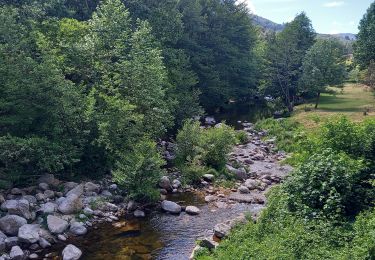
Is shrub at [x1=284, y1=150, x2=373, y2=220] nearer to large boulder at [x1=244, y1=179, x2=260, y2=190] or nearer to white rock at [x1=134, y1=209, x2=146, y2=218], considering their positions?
white rock at [x1=134, y1=209, x2=146, y2=218]

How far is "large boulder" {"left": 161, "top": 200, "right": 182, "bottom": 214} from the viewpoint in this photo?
869 inches

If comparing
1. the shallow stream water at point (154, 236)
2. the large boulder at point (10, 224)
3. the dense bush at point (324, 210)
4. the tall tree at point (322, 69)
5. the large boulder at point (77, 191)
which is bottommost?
the shallow stream water at point (154, 236)

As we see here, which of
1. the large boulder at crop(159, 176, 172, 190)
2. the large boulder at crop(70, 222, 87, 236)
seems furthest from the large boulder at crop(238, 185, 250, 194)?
the large boulder at crop(70, 222, 87, 236)

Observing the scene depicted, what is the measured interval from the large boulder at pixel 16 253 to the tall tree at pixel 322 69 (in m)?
43.2

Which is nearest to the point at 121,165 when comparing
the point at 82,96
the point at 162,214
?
the point at 162,214

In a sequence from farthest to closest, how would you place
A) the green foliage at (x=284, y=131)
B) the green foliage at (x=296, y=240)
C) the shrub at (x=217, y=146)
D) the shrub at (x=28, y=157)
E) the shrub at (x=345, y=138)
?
the green foliage at (x=284, y=131) → the shrub at (x=217, y=146) → the shrub at (x=28, y=157) → the shrub at (x=345, y=138) → the green foliage at (x=296, y=240)

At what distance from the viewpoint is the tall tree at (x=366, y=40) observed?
2125 inches

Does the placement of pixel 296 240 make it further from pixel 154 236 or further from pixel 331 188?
pixel 154 236

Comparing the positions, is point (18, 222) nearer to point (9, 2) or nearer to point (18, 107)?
point (18, 107)

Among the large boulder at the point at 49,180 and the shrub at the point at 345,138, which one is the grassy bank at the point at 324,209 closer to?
the shrub at the point at 345,138

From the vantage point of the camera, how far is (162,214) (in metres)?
21.9

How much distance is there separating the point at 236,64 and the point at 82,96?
34.9 metres

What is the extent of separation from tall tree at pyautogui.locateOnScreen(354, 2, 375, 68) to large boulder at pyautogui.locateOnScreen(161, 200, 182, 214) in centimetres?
4511

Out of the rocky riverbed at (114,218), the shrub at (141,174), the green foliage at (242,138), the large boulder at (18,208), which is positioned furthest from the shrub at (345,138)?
the green foliage at (242,138)
